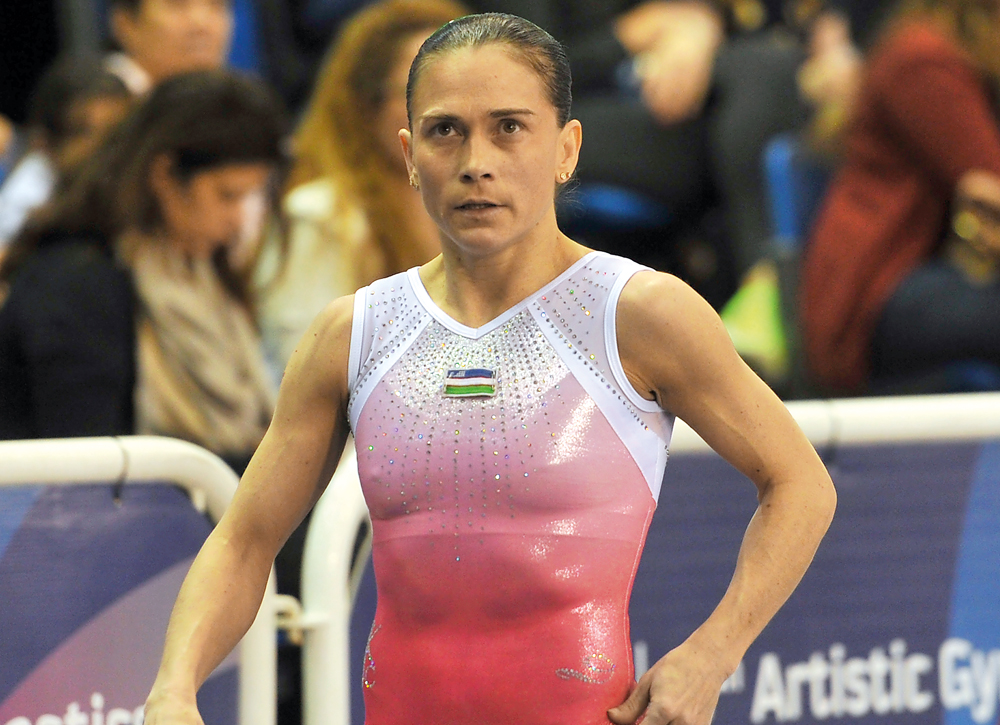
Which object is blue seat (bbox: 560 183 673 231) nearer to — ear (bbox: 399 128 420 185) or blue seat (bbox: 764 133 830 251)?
blue seat (bbox: 764 133 830 251)

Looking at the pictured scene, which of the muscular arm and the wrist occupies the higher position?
the muscular arm

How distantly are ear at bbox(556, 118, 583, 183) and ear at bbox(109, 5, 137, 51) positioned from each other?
386 centimetres

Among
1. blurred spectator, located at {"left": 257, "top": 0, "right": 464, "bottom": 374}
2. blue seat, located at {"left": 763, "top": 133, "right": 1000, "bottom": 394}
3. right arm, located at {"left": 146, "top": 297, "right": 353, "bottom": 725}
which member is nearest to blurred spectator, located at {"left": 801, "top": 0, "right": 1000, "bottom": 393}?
blue seat, located at {"left": 763, "top": 133, "right": 1000, "bottom": 394}

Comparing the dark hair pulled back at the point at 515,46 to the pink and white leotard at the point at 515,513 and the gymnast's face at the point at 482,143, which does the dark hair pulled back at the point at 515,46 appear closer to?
the gymnast's face at the point at 482,143

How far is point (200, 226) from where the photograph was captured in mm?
3994

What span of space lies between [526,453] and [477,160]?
38cm

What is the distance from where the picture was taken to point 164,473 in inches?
105

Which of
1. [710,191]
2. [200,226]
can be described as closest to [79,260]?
[200,226]

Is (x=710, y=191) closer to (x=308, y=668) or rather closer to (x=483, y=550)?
(x=308, y=668)

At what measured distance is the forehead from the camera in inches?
72.4

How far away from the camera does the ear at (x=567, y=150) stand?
6.38ft

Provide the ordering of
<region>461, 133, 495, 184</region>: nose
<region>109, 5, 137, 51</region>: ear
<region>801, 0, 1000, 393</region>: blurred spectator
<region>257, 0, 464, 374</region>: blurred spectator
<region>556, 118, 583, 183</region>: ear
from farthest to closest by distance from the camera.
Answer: <region>109, 5, 137, 51</region>: ear
<region>801, 0, 1000, 393</region>: blurred spectator
<region>257, 0, 464, 374</region>: blurred spectator
<region>556, 118, 583, 183</region>: ear
<region>461, 133, 495, 184</region>: nose

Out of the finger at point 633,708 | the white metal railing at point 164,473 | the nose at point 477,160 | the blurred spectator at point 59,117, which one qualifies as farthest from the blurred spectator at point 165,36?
the finger at point 633,708

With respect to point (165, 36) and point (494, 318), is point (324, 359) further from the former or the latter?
point (165, 36)
